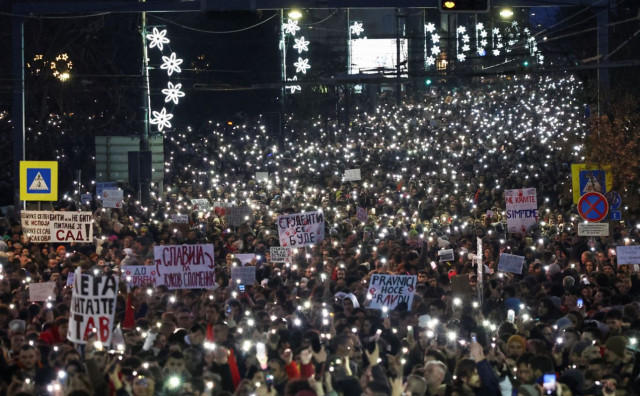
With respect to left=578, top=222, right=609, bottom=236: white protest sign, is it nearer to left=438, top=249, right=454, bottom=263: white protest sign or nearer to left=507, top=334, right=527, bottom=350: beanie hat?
left=438, top=249, right=454, bottom=263: white protest sign

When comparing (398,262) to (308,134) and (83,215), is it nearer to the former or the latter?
(83,215)

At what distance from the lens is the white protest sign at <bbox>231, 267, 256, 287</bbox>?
58.5ft

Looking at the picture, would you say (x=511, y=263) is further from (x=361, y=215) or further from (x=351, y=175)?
(x=351, y=175)

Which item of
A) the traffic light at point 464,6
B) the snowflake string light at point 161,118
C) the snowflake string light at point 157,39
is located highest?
the snowflake string light at point 157,39

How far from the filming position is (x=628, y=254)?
18.0m

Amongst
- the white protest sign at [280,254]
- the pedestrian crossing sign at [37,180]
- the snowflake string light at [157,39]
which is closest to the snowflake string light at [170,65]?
the snowflake string light at [157,39]

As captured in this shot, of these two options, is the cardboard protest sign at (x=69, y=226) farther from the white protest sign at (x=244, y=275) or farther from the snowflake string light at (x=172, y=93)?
the snowflake string light at (x=172, y=93)

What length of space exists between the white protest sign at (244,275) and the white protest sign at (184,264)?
32.2 inches

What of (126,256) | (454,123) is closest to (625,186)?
(126,256)

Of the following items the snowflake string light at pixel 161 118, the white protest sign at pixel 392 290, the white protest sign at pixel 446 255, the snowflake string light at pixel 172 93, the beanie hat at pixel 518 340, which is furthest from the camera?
the snowflake string light at pixel 172 93

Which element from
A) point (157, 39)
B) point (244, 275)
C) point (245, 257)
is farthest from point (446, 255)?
point (157, 39)

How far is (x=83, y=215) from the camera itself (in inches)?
819

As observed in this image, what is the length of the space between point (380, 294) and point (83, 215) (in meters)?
7.33

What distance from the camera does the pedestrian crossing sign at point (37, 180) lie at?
22217 mm
